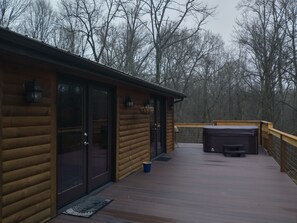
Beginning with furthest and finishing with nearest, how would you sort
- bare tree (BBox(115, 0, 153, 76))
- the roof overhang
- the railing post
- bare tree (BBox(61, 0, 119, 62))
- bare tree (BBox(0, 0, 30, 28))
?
bare tree (BBox(115, 0, 153, 76)), bare tree (BBox(61, 0, 119, 62)), bare tree (BBox(0, 0, 30, 28)), the railing post, the roof overhang

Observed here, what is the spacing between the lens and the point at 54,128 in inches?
141

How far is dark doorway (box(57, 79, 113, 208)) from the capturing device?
12.6 feet

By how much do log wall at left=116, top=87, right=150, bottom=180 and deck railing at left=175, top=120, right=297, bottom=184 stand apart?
300 centimetres

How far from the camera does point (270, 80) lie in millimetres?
15430

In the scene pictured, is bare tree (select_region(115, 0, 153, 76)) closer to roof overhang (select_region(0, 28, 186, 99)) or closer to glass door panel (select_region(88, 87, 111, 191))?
glass door panel (select_region(88, 87, 111, 191))

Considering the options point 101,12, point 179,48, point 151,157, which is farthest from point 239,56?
point 151,157

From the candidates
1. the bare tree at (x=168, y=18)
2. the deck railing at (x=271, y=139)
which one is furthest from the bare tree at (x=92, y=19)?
the deck railing at (x=271, y=139)

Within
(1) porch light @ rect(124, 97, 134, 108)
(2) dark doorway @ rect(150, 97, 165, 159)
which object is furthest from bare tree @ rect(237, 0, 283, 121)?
(1) porch light @ rect(124, 97, 134, 108)

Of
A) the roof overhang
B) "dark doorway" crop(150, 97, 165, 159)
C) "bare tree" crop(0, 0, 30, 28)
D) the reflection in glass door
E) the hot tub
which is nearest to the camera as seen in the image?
the roof overhang

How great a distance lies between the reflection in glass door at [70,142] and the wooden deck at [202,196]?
437mm

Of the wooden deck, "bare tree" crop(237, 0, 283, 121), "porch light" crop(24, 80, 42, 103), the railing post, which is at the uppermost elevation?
"bare tree" crop(237, 0, 283, 121)

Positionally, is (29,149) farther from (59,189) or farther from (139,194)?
(139,194)

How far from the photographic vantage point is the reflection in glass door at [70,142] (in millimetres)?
3791

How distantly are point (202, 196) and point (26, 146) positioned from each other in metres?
2.64
